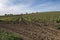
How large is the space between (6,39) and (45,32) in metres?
4.01

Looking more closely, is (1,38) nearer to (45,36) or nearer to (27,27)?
(45,36)

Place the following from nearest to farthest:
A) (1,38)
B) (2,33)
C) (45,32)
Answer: (1,38)
(2,33)
(45,32)

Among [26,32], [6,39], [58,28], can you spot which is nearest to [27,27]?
[26,32]

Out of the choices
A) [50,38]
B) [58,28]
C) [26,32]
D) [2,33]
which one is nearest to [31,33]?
[26,32]

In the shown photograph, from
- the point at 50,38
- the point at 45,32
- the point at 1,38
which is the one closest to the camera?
the point at 1,38

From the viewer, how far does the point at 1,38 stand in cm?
1309

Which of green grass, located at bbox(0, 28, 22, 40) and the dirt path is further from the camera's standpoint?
the dirt path

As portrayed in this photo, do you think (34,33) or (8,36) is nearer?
(8,36)

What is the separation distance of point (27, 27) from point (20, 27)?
1.81 feet

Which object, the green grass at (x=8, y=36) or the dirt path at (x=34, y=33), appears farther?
the dirt path at (x=34, y=33)

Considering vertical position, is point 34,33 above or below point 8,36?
below

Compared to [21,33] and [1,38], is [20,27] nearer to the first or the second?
[21,33]

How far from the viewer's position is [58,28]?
18609mm

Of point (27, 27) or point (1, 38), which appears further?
point (27, 27)
